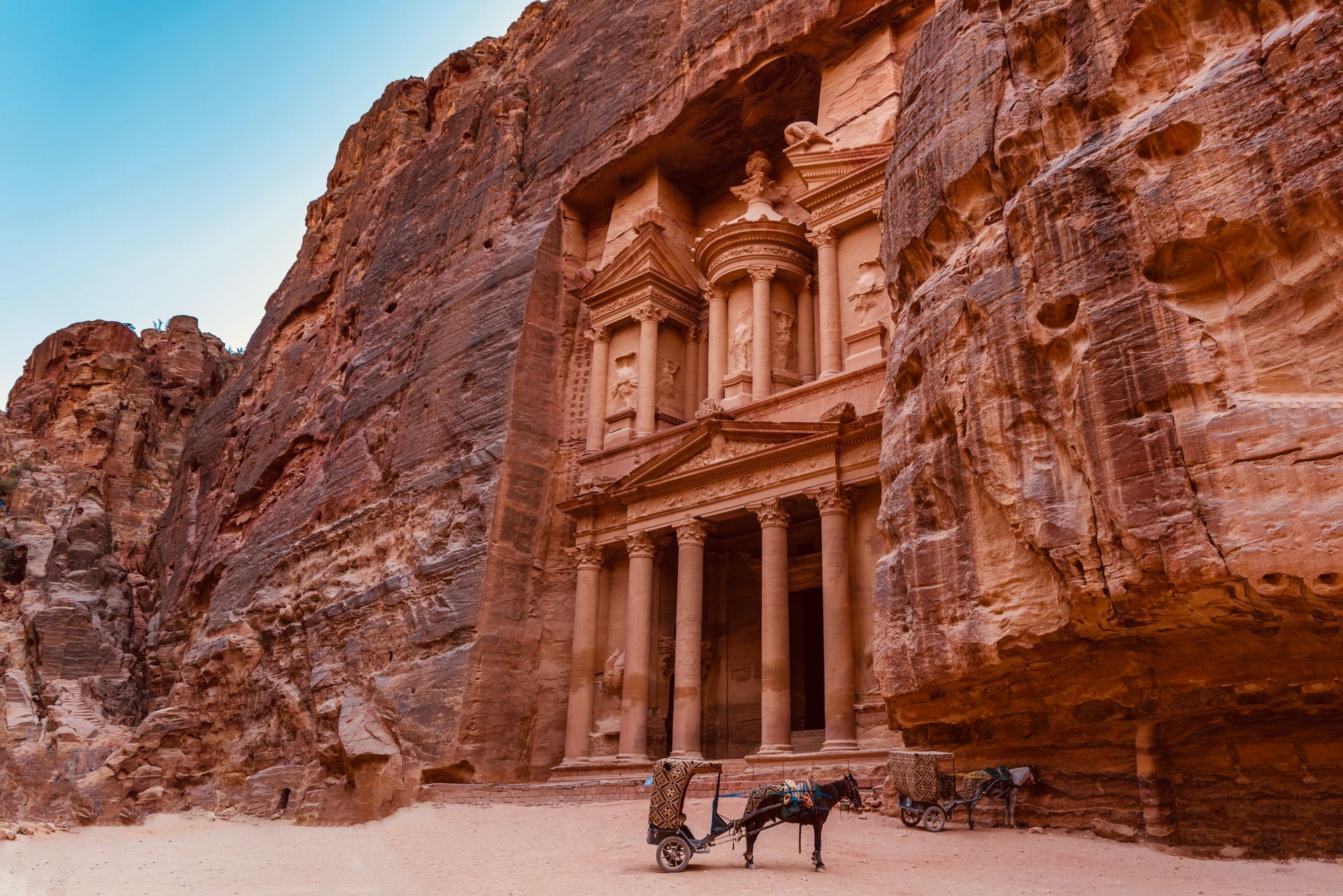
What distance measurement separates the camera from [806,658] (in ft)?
71.3

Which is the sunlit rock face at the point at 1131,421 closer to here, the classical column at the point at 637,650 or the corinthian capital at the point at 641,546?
the classical column at the point at 637,650

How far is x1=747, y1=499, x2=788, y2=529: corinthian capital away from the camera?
1862 centimetres

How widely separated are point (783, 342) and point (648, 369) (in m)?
3.05

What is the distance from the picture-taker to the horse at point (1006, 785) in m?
10.6

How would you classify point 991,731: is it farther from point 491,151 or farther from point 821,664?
point 491,151

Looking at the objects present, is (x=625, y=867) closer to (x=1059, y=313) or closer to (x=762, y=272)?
(x=1059, y=313)

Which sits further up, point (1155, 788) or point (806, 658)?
point (806, 658)

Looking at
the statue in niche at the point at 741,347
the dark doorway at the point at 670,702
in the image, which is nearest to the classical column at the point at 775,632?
the dark doorway at the point at 670,702

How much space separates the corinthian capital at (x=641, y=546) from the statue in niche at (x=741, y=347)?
4.03 meters

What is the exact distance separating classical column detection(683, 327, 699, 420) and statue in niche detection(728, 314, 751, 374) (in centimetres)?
200

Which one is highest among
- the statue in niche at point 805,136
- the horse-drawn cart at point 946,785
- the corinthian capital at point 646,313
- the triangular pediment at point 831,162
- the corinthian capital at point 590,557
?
the statue in niche at point 805,136

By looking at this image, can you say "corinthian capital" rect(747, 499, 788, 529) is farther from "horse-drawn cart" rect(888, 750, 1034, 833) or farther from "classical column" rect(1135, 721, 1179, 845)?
"classical column" rect(1135, 721, 1179, 845)

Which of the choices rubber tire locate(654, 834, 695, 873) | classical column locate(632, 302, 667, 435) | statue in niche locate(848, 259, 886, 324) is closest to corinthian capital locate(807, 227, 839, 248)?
statue in niche locate(848, 259, 886, 324)

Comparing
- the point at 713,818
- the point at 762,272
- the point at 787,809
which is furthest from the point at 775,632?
the point at 787,809
